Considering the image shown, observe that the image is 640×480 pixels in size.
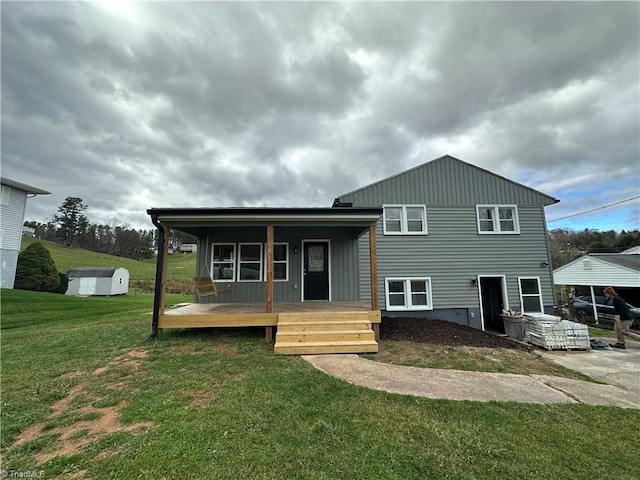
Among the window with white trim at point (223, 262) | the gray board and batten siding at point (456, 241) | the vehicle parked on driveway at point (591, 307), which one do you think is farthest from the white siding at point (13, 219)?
the vehicle parked on driveway at point (591, 307)

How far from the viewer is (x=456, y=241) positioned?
10.3 m

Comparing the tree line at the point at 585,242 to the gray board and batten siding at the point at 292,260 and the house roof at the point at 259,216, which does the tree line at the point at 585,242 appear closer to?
the gray board and batten siding at the point at 292,260

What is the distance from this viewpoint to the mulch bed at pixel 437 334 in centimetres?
718

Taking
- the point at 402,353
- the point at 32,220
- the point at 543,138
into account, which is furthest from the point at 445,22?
the point at 32,220

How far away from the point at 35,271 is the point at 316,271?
68.9 ft

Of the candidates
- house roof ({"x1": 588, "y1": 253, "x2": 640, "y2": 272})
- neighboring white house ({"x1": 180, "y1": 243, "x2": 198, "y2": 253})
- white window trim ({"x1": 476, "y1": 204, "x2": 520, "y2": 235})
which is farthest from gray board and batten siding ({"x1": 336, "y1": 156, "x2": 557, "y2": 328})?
neighboring white house ({"x1": 180, "y1": 243, "x2": 198, "y2": 253})

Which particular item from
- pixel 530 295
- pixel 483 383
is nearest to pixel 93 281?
pixel 483 383

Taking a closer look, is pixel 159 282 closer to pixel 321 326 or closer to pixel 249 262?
pixel 249 262

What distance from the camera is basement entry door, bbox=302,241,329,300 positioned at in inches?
365

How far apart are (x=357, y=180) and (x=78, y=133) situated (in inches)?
722

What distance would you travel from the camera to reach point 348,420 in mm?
3068

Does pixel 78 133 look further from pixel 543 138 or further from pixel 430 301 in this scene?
pixel 543 138

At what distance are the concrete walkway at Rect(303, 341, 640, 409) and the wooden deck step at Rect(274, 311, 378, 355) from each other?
23 cm

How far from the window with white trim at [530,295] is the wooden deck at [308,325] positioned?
7314mm
